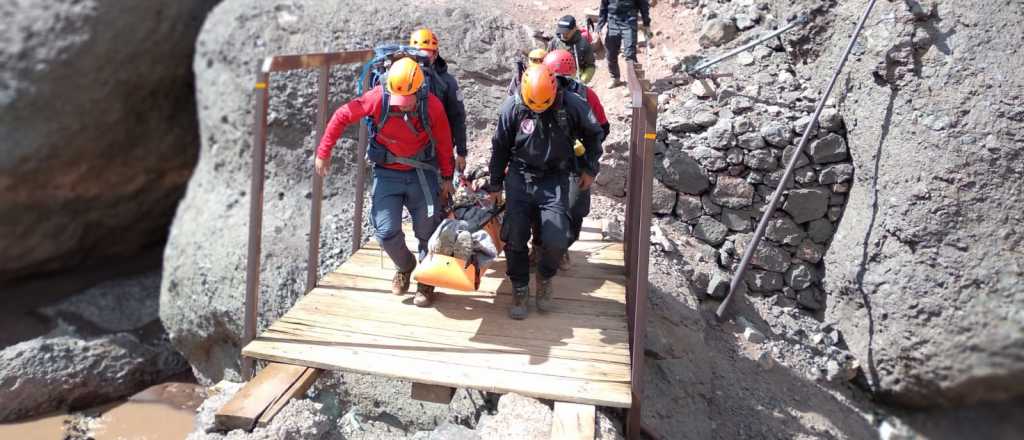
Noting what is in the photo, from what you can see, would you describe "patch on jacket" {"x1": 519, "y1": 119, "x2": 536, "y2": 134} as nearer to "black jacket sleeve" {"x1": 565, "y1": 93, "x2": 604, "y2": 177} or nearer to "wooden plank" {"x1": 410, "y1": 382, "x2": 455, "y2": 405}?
"black jacket sleeve" {"x1": 565, "y1": 93, "x2": 604, "y2": 177}

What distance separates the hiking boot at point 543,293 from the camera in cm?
A: 450

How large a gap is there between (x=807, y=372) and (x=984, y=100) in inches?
101

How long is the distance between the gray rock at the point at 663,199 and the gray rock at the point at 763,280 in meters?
→ 0.99

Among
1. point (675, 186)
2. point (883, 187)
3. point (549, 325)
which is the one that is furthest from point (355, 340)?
point (883, 187)

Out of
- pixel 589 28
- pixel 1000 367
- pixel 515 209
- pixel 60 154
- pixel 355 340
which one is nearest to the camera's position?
pixel 1000 367

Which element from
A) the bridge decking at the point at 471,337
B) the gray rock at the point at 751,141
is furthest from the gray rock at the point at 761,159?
the bridge decking at the point at 471,337

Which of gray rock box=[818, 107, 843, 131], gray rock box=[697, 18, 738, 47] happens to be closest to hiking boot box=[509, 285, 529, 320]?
gray rock box=[818, 107, 843, 131]

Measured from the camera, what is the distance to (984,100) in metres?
5.41

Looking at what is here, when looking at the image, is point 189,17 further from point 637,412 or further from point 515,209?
point 637,412

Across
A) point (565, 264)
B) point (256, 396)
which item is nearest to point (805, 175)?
point (565, 264)

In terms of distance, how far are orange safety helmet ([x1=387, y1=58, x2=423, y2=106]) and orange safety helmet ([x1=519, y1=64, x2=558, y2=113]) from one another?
619 millimetres

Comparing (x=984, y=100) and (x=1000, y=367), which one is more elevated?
(x=984, y=100)

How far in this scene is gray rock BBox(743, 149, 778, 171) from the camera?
6.66m

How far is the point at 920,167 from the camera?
563cm
